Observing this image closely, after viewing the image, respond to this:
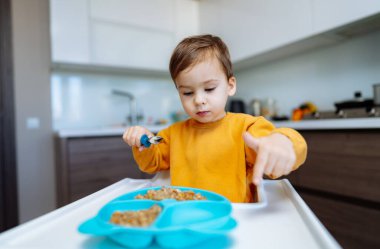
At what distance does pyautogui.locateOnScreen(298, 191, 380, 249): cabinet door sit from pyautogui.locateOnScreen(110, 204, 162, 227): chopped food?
4.03ft

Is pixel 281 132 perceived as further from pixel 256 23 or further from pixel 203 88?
pixel 256 23

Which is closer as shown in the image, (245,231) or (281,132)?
(245,231)

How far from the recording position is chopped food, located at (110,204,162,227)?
0.34 metres

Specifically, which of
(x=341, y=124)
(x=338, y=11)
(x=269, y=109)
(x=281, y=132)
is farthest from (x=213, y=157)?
(x=269, y=109)

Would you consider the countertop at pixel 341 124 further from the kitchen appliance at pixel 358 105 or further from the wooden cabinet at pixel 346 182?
the kitchen appliance at pixel 358 105

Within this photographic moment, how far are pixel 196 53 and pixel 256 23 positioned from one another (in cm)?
153

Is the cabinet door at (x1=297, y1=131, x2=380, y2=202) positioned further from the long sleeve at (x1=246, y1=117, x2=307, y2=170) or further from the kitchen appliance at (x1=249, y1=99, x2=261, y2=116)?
the kitchen appliance at (x1=249, y1=99, x2=261, y2=116)

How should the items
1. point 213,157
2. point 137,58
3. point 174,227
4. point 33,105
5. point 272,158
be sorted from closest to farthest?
1. point 174,227
2. point 272,158
3. point 213,157
4. point 33,105
5. point 137,58

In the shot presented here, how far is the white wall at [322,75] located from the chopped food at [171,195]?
169 centimetres

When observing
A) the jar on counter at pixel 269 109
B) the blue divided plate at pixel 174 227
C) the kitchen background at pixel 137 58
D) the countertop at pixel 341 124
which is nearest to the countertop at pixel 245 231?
the blue divided plate at pixel 174 227

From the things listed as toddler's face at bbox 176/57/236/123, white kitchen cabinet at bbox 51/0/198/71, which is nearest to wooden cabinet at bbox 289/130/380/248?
toddler's face at bbox 176/57/236/123

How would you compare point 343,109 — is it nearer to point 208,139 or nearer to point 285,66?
point 285,66

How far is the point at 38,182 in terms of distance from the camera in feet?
7.47

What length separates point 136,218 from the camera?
0.35 metres
